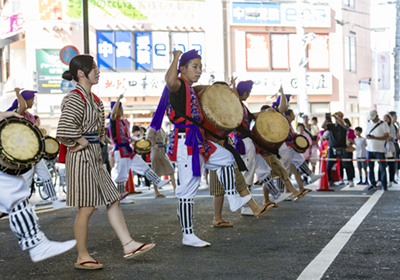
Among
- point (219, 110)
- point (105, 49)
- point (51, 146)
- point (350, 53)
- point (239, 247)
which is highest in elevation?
point (105, 49)

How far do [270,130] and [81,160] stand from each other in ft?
12.0

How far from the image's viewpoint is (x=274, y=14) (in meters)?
30.7

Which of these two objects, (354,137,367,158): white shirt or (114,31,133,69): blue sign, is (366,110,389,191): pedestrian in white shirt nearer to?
(354,137,367,158): white shirt

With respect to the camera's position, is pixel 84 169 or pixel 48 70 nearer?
pixel 84 169

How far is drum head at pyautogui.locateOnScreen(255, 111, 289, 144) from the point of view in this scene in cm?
780

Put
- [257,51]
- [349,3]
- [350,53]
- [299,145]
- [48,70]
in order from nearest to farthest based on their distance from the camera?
1. [299,145]
2. [48,70]
3. [257,51]
4. [350,53]
5. [349,3]

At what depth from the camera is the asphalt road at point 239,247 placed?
4.60 m

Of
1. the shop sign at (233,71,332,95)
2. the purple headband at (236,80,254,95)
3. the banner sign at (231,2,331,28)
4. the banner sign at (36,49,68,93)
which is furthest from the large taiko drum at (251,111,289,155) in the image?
the banner sign at (231,2,331,28)

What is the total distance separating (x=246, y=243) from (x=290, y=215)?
7.88 ft

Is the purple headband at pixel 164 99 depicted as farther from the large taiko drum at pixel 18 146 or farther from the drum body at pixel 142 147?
the drum body at pixel 142 147

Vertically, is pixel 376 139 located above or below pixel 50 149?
below

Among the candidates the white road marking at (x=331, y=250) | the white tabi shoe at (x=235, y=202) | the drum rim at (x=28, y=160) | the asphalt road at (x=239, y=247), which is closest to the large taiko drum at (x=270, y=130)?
the asphalt road at (x=239, y=247)

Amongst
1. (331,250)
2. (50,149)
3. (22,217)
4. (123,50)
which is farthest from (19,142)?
(123,50)

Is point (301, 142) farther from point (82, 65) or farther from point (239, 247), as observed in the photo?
point (82, 65)
